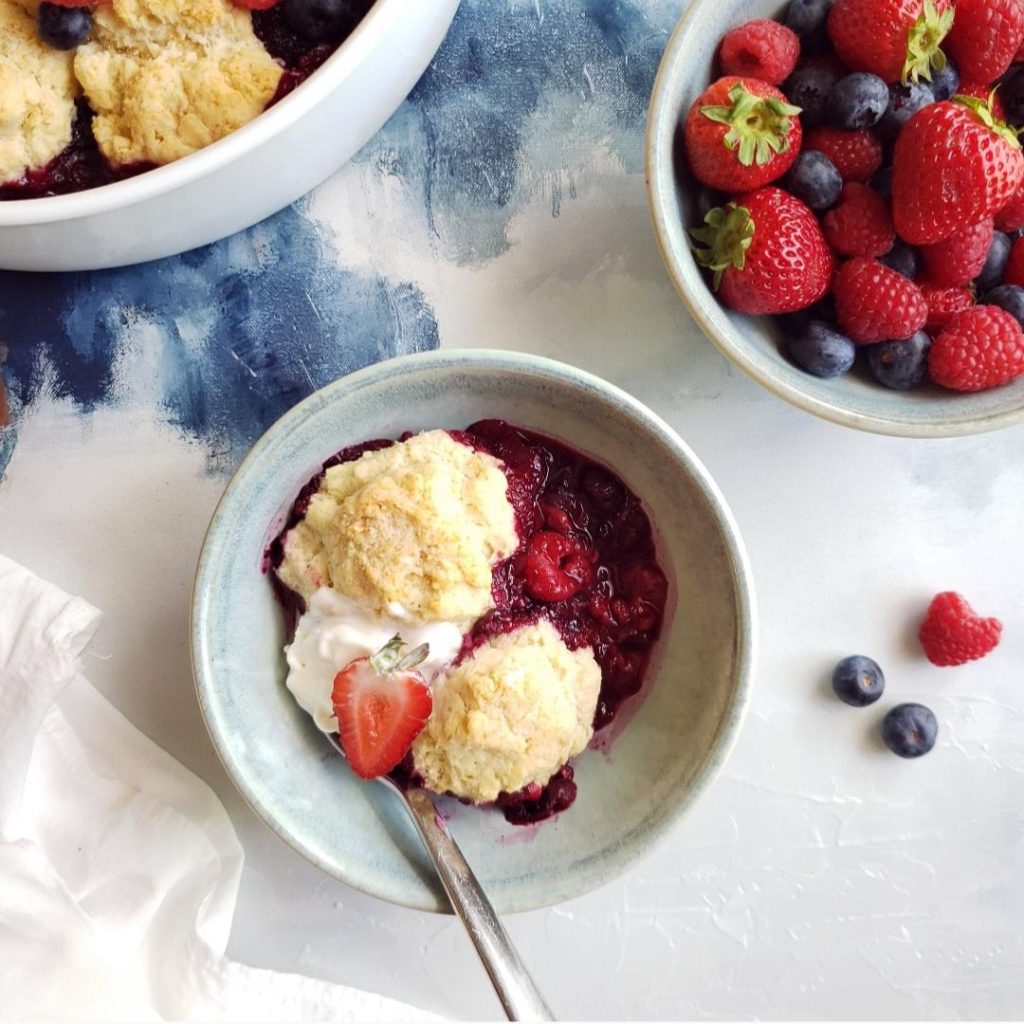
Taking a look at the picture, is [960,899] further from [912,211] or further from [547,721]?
[912,211]

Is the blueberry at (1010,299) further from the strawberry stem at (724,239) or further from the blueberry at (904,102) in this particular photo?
the strawberry stem at (724,239)

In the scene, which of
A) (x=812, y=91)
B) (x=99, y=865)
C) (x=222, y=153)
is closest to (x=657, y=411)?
(x=812, y=91)

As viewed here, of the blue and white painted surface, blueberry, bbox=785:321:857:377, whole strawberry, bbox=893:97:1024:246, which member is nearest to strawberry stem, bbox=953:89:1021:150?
whole strawberry, bbox=893:97:1024:246

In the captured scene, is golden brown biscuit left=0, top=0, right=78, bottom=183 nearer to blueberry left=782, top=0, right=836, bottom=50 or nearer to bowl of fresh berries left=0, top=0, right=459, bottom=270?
bowl of fresh berries left=0, top=0, right=459, bottom=270

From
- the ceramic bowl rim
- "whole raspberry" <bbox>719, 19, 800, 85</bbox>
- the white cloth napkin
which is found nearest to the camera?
the ceramic bowl rim

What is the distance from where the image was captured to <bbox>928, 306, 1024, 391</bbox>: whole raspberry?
4.71 ft

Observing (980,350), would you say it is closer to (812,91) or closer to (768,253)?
(768,253)

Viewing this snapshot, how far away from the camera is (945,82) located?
1462 millimetres

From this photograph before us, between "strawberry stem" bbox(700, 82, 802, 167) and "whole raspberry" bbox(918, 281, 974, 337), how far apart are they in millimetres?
289

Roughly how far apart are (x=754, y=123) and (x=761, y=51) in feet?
0.38

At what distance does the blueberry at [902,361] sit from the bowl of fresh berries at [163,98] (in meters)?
0.78

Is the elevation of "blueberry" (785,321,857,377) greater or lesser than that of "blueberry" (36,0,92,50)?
lesser

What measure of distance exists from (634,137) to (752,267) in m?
0.39

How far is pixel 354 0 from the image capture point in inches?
56.4
